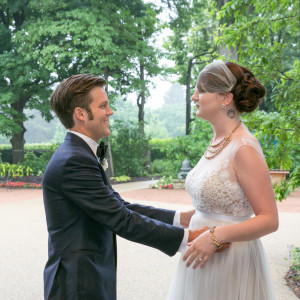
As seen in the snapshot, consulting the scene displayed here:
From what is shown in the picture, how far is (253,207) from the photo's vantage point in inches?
85.3

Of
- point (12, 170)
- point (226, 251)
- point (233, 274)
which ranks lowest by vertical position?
point (12, 170)

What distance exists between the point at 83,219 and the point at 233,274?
0.95 m

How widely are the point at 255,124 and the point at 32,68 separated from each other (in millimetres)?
15958

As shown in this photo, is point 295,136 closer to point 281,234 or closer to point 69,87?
point 69,87

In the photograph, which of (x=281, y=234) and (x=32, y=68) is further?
(x=32, y=68)

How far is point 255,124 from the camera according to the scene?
4.96 metres

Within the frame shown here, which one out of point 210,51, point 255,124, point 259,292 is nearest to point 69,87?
point 259,292

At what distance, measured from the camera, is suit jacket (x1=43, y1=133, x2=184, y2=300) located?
7.11 feet

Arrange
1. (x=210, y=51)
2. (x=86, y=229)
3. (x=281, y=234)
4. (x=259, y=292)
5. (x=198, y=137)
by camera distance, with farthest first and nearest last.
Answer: (x=210, y=51), (x=198, y=137), (x=281, y=234), (x=259, y=292), (x=86, y=229)

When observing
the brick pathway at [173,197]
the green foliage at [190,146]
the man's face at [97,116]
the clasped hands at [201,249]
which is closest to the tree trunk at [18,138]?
the green foliage at [190,146]

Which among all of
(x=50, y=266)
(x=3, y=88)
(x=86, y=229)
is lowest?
(x=50, y=266)

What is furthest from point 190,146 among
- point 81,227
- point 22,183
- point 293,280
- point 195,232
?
point 81,227

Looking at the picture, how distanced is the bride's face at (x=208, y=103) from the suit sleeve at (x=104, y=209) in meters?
0.69

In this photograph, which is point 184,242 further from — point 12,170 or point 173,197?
point 12,170
